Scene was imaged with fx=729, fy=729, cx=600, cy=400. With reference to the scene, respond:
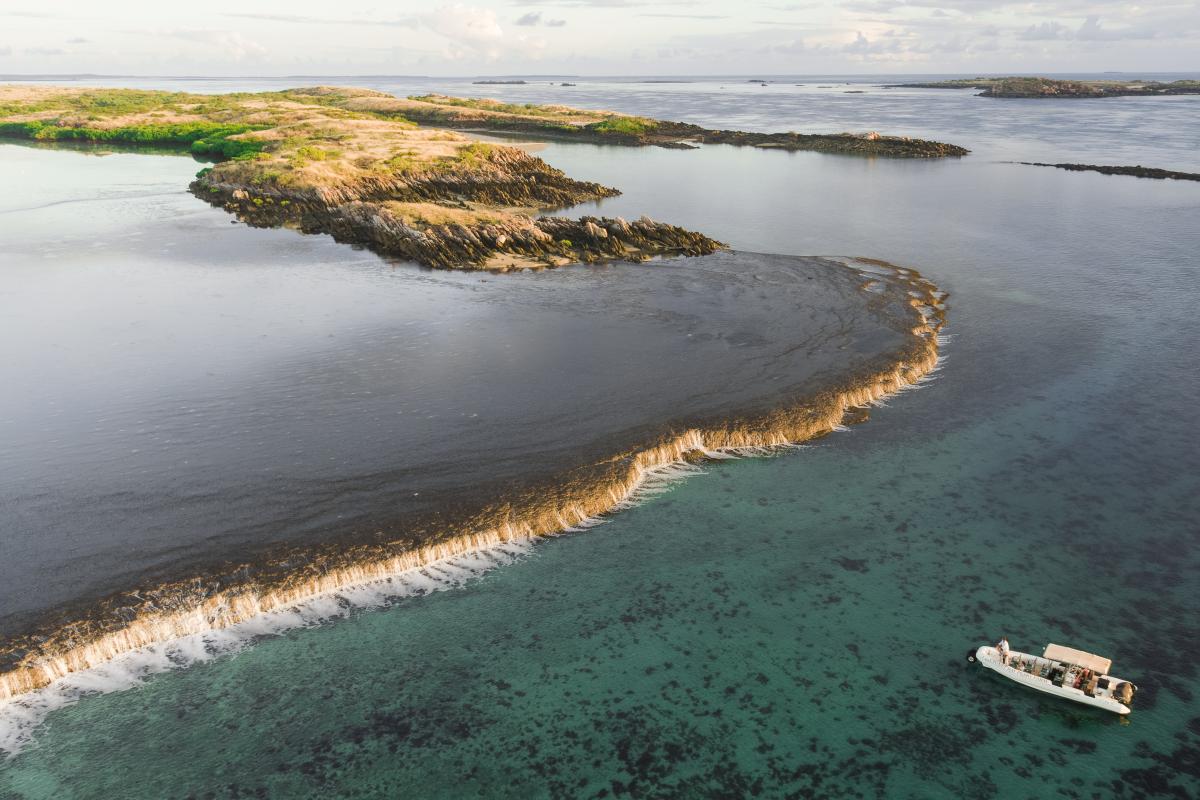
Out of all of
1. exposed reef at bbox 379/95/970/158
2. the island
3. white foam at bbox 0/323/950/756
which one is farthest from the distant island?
white foam at bbox 0/323/950/756

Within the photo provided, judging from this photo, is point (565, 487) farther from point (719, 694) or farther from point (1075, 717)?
point (1075, 717)

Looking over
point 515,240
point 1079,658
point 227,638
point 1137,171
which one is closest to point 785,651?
A: point 1079,658

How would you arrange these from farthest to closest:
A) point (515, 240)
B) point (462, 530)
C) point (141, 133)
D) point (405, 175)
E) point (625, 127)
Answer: point (625, 127) < point (141, 133) < point (405, 175) < point (515, 240) < point (462, 530)

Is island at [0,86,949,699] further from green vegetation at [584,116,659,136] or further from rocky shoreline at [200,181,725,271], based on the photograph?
green vegetation at [584,116,659,136]

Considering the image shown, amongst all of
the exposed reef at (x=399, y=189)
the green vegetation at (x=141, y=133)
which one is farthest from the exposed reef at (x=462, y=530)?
the green vegetation at (x=141, y=133)

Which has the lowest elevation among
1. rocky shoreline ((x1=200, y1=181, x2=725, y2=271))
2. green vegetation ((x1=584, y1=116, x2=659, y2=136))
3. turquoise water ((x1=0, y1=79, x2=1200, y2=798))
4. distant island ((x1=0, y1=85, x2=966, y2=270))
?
turquoise water ((x1=0, y1=79, x2=1200, y2=798))

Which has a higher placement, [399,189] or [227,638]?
[399,189]

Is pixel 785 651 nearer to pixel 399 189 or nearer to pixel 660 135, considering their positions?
pixel 399 189
